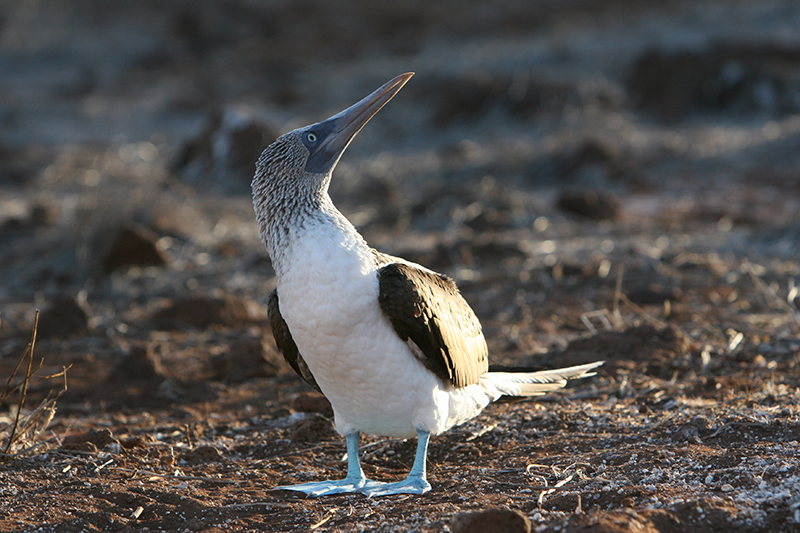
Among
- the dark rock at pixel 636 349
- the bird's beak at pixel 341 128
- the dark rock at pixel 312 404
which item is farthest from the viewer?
the dark rock at pixel 636 349

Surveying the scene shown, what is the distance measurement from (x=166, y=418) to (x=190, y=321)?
190cm

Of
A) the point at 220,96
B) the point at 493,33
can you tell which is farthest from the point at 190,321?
the point at 493,33

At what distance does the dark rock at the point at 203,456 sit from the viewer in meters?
3.98

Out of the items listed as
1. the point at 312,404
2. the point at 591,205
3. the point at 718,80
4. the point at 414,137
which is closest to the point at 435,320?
the point at 312,404

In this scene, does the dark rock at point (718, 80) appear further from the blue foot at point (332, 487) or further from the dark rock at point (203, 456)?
the blue foot at point (332, 487)

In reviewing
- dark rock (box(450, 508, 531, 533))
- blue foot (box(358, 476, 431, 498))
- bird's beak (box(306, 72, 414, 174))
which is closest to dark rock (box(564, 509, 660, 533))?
dark rock (box(450, 508, 531, 533))

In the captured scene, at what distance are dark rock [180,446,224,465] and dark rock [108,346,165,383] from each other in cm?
149

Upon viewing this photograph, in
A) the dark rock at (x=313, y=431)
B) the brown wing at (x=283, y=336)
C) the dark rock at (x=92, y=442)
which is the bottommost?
the dark rock at (x=313, y=431)

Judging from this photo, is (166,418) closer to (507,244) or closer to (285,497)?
(285,497)

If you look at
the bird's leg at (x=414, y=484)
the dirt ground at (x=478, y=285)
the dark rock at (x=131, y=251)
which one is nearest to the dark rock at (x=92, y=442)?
the dirt ground at (x=478, y=285)

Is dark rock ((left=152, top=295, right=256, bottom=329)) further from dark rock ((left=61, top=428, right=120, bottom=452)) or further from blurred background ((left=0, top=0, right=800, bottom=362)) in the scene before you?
dark rock ((left=61, top=428, right=120, bottom=452))

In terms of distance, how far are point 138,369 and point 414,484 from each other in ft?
8.89

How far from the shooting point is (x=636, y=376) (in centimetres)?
472

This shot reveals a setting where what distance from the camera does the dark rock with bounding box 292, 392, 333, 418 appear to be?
462 cm
